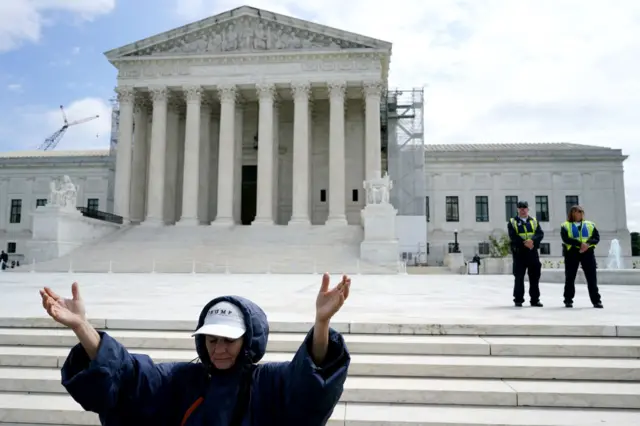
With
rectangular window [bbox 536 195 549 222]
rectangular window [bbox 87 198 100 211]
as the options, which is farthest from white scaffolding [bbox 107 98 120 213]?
rectangular window [bbox 536 195 549 222]

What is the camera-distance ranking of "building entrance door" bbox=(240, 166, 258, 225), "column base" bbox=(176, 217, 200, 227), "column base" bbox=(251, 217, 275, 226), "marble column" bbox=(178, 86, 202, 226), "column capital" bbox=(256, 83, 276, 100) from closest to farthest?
"column base" bbox=(251, 217, 275, 226), "column base" bbox=(176, 217, 200, 227), "marble column" bbox=(178, 86, 202, 226), "column capital" bbox=(256, 83, 276, 100), "building entrance door" bbox=(240, 166, 258, 225)

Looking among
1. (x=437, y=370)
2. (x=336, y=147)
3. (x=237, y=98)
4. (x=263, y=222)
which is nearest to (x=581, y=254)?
(x=437, y=370)

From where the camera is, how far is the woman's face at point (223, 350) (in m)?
2.28

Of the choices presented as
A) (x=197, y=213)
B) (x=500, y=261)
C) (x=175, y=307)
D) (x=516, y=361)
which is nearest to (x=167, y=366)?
(x=516, y=361)

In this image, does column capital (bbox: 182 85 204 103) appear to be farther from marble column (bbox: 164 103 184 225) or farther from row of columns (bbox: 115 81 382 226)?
marble column (bbox: 164 103 184 225)

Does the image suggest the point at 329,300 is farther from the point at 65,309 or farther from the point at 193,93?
the point at 193,93

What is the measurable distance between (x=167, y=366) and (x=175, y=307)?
6.68m

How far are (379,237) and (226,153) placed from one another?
604 inches

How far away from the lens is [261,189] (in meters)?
38.1

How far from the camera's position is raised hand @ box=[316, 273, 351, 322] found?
2.19 metres

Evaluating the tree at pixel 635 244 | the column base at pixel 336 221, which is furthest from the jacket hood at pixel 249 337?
the tree at pixel 635 244

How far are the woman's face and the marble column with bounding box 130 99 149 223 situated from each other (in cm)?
4120

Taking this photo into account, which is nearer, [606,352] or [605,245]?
[606,352]

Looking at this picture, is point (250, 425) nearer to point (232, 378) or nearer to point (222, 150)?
point (232, 378)
